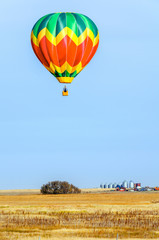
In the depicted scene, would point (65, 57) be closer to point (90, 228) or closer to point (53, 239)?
point (90, 228)

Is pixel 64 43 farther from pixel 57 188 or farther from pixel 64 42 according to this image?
pixel 57 188

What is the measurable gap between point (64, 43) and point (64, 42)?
4.2 inches

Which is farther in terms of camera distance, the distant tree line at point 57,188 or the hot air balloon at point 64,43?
the distant tree line at point 57,188

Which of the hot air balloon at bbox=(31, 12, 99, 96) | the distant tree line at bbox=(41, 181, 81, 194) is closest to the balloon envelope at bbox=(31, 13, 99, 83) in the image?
the hot air balloon at bbox=(31, 12, 99, 96)

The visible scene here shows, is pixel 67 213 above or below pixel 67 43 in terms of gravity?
below

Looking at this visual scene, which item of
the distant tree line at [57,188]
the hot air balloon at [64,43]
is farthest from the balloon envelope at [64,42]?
the distant tree line at [57,188]

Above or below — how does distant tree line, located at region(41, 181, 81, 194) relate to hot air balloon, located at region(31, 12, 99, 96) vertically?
below

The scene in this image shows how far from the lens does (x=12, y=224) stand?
5588 cm

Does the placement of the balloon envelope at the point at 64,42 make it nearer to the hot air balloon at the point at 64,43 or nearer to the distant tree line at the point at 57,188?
the hot air balloon at the point at 64,43

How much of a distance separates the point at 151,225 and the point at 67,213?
61.2 ft

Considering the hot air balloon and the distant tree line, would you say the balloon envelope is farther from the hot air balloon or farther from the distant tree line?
the distant tree line

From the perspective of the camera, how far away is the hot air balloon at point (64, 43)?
206ft

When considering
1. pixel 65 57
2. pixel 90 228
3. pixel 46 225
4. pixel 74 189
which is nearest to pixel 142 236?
pixel 90 228

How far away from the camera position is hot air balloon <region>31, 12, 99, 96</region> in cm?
6288
